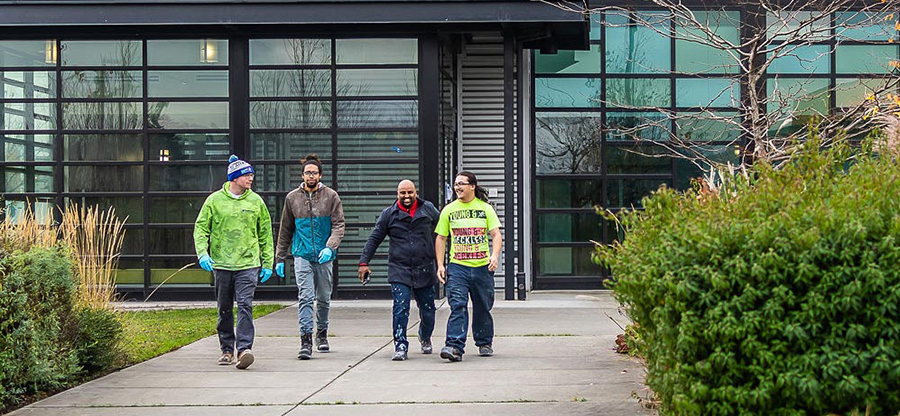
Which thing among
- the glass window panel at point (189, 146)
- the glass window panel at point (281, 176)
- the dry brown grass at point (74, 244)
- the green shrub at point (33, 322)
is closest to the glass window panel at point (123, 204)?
the glass window panel at point (189, 146)

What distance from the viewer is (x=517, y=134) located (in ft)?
63.4

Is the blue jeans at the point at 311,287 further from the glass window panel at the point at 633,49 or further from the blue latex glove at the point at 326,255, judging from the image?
the glass window panel at the point at 633,49

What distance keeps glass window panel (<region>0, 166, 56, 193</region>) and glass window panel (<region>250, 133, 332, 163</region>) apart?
3.39 meters

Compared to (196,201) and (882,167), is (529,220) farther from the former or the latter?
(882,167)

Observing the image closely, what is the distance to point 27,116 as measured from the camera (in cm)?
1850

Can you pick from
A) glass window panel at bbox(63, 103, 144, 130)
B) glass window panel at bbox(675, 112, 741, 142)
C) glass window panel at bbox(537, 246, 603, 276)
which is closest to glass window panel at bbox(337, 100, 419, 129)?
glass window panel at bbox(63, 103, 144, 130)

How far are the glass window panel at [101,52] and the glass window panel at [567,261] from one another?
A: 26.2 ft

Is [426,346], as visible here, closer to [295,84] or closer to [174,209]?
[295,84]

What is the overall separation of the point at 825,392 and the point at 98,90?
15098 millimetres

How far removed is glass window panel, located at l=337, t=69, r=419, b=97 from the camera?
18.2 m

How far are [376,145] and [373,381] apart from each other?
350 inches

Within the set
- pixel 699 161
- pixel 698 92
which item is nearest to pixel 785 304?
pixel 699 161

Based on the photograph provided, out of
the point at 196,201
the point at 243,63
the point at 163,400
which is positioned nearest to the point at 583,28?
the point at 243,63

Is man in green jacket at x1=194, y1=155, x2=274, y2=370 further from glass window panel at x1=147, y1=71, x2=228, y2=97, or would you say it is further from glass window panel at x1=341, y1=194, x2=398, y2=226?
glass window panel at x1=147, y1=71, x2=228, y2=97
